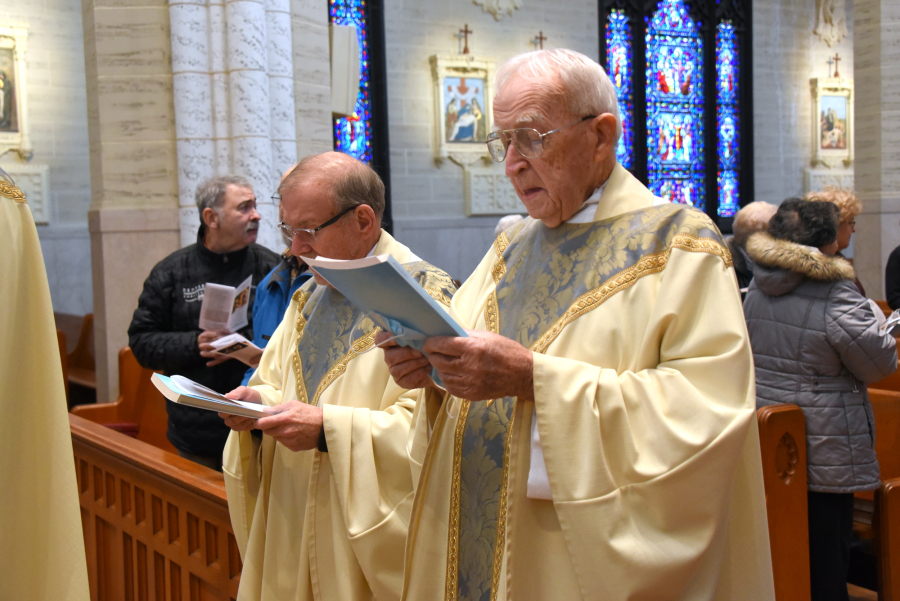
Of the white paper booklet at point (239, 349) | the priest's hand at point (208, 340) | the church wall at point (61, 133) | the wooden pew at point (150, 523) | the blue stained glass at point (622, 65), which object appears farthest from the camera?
the blue stained glass at point (622, 65)

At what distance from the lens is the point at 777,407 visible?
3031 millimetres

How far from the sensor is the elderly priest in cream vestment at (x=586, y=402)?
146cm

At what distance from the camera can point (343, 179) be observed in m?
2.17

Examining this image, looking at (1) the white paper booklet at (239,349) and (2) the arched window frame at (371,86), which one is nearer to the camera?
(1) the white paper booklet at (239,349)

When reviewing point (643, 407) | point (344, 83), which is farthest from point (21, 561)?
point (344, 83)

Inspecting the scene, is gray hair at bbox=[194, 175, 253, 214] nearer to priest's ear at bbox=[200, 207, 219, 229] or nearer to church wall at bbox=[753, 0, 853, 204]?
priest's ear at bbox=[200, 207, 219, 229]

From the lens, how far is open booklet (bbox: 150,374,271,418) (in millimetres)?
1696

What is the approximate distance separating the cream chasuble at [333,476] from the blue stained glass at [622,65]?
11.1m

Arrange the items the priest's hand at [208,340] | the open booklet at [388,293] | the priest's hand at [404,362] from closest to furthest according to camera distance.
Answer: the open booklet at [388,293]
the priest's hand at [404,362]
the priest's hand at [208,340]

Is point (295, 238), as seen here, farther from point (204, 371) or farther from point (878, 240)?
point (878, 240)

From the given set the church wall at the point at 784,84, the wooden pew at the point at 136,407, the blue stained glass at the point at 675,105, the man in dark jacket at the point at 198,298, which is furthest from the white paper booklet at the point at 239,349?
the church wall at the point at 784,84

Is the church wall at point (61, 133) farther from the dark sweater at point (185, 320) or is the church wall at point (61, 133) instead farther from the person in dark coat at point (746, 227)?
the person in dark coat at point (746, 227)

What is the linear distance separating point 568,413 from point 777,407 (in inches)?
71.9

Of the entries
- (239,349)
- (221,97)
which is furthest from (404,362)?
(221,97)
